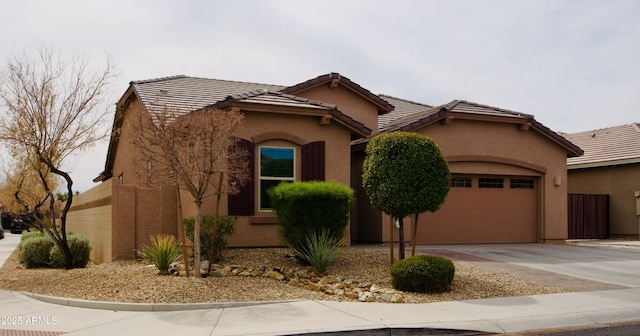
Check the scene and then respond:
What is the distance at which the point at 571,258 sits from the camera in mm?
15844

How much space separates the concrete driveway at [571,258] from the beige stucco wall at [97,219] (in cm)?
846

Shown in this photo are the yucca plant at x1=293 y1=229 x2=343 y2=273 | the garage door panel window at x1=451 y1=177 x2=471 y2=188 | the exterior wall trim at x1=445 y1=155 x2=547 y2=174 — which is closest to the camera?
the yucca plant at x1=293 y1=229 x2=343 y2=273

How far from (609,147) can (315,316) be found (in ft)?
68.3

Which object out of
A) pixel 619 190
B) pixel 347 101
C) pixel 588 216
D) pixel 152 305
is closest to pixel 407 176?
pixel 152 305

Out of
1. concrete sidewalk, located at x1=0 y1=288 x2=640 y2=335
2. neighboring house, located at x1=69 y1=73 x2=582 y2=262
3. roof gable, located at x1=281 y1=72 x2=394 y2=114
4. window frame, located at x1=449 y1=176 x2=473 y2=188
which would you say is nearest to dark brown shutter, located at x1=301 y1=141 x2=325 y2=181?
neighboring house, located at x1=69 y1=73 x2=582 y2=262

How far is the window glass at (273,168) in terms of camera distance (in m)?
15.4

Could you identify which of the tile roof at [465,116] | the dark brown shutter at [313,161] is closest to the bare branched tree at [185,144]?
the dark brown shutter at [313,161]

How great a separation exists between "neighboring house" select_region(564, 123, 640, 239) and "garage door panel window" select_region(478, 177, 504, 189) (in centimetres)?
691

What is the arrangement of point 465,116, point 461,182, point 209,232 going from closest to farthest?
1. point 209,232
2. point 465,116
3. point 461,182

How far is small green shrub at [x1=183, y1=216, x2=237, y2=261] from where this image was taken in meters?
12.9

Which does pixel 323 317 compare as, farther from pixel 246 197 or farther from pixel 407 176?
pixel 246 197

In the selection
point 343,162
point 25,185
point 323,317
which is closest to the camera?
point 323,317

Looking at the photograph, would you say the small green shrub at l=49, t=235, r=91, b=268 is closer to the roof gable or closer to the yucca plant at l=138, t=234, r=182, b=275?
the yucca plant at l=138, t=234, r=182, b=275

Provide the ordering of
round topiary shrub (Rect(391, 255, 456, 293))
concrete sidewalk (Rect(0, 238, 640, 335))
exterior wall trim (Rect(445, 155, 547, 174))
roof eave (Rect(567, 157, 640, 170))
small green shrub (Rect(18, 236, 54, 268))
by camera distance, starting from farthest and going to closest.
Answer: roof eave (Rect(567, 157, 640, 170)) < exterior wall trim (Rect(445, 155, 547, 174)) < small green shrub (Rect(18, 236, 54, 268)) < round topiary shrub (Rect(391, 255, 456, 293)) < concrete sidewalk (Rect(0, 238, 640, 335))
